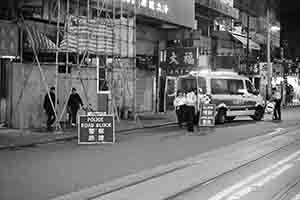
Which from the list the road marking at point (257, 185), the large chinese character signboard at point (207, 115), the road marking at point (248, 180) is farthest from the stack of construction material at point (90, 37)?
the road marking at point (257, 185)

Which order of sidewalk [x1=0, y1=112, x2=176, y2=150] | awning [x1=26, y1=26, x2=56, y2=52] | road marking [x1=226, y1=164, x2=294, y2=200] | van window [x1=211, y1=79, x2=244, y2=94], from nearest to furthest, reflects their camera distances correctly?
road marking [x1=226, y1=164, x2=294, y2=200] < sidewalk [x1=0, y1=112, x2=176, y2=150] < awning [x1=26, y1=26, x2=56, y2=52] < van window [x1=211, y1=79, x2=244, y2=94]

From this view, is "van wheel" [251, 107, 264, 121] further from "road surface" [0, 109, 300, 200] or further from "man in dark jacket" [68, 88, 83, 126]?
"man in dark jacket" [68, 88, 83, 126]

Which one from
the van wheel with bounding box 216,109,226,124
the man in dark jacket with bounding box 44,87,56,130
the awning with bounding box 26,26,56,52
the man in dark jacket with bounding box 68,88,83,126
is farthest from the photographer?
the van wheel with bounding box 216,109,226,124

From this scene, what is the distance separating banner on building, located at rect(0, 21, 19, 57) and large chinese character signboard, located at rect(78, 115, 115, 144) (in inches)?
205

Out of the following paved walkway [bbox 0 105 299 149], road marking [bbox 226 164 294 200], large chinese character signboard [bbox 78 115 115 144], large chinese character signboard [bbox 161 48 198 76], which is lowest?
road marking [bbox 226 164 294 200]

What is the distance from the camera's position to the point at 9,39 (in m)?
17.8

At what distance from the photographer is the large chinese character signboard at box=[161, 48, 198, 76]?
1024 inches

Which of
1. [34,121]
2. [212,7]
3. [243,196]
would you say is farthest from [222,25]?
[243,196]

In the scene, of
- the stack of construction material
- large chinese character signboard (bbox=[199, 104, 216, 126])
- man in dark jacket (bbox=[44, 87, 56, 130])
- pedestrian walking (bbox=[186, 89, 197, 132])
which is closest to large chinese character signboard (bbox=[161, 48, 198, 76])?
large chinese character signboard (bbox=[199, 104, 216, 126])

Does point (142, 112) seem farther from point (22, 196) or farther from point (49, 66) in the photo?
point (22, 196)

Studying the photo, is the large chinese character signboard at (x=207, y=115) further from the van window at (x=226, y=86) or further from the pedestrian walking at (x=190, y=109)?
the pedestrian walking at (x=190, y=109)

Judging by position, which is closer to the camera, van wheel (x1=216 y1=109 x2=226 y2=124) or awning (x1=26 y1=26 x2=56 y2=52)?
awning (x1=26 y1=26 x2=56 y2=52)

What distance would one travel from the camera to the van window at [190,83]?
67.8 ft

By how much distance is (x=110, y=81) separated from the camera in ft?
72.4
